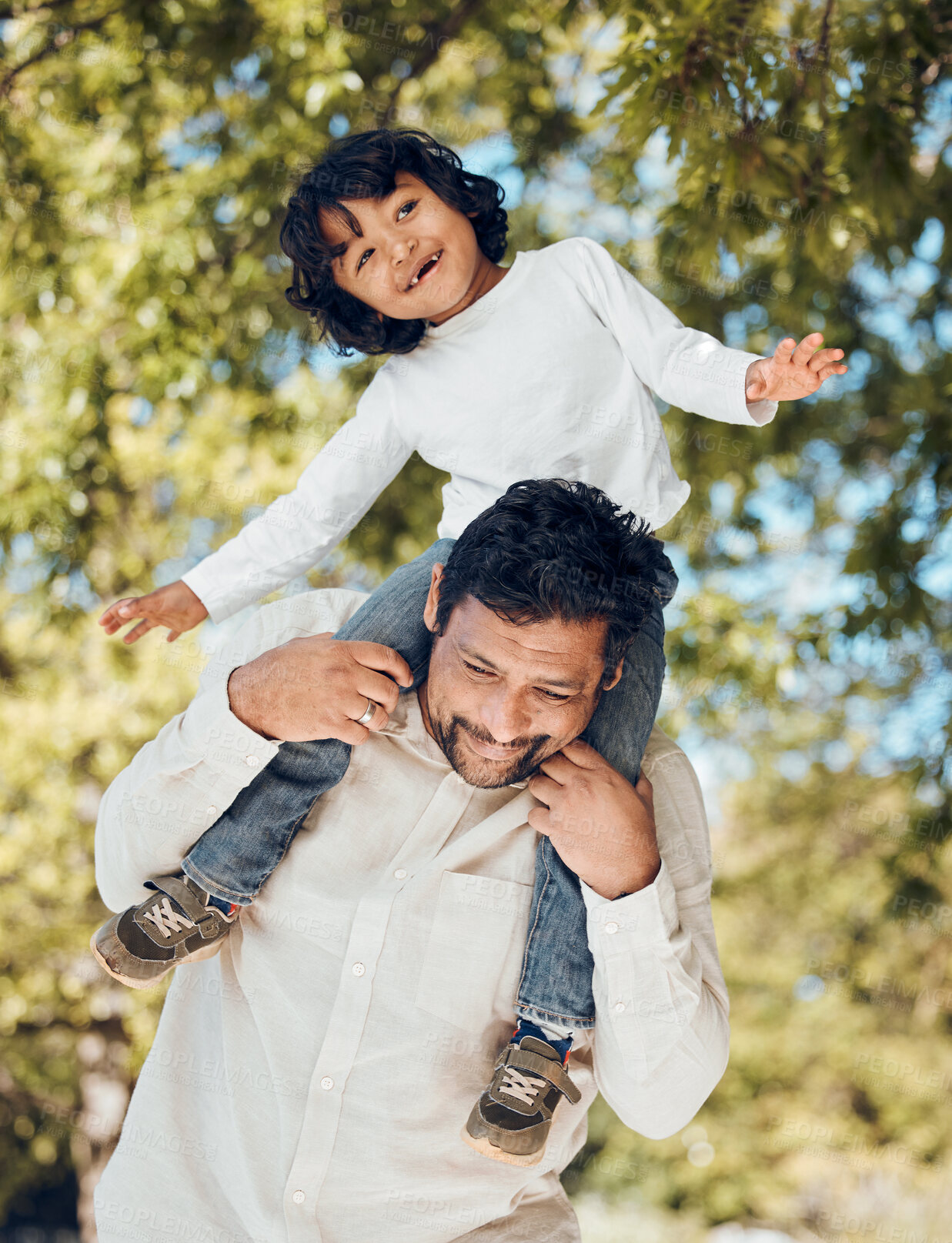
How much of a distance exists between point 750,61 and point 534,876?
1873 millimetres

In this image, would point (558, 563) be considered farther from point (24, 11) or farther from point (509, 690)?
point (24, 11)

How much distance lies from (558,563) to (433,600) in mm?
283

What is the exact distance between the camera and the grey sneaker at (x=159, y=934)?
1.78 metres

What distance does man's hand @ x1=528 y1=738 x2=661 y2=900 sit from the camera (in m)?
1.68

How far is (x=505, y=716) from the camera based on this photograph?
1659mm

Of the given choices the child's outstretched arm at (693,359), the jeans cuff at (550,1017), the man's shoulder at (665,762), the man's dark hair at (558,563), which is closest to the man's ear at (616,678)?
the man's dark hair at (558,563)

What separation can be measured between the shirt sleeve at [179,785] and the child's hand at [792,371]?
1026 mm

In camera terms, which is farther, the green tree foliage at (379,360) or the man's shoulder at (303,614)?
the green tree foliage at (379,360)

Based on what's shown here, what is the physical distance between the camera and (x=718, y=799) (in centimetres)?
1102

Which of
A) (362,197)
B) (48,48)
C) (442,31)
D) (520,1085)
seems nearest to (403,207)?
(362,197)

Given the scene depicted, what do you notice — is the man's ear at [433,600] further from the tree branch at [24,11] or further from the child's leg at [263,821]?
the tree branch at [24,11]

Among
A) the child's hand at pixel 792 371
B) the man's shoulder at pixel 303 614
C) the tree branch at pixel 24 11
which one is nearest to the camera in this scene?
the child's hand at pixel 792 371

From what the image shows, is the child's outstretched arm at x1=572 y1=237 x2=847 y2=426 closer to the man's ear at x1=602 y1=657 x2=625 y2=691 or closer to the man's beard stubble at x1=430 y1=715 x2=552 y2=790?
the man's ear at x1=602 y1=657 x2=625 y2=691

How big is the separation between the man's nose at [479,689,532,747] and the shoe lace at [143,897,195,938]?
667 mm
